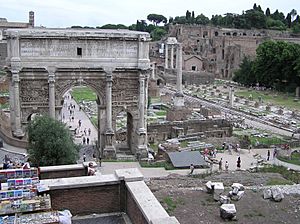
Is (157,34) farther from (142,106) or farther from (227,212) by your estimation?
(227,212)

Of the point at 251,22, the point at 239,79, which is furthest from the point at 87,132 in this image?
the point at 251,22

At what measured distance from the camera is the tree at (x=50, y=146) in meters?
17.9

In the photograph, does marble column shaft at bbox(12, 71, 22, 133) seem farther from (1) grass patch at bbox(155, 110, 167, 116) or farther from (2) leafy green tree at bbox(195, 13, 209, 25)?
(2) leafy green tree at bbox(195, 13, 209, 25)

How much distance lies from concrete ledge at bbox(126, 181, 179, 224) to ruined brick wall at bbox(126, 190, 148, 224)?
118 millimetres

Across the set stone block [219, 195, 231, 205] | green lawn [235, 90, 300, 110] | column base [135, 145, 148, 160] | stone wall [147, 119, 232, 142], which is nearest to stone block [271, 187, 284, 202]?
stone block [219, 195, 231, 205]

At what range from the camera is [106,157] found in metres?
24.4

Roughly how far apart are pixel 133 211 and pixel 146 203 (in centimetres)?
64

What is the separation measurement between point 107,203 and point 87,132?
2607cm

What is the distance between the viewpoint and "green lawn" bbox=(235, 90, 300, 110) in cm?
5012

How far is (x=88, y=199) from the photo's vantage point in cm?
801

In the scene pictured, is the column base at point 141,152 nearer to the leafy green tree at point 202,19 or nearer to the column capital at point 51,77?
the column capital at point 51,77

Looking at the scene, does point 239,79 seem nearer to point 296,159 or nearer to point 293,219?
point 296,159

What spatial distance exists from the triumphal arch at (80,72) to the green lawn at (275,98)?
28144 millimetres

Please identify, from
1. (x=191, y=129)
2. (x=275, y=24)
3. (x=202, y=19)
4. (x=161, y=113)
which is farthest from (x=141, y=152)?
(x=202, y=19)
